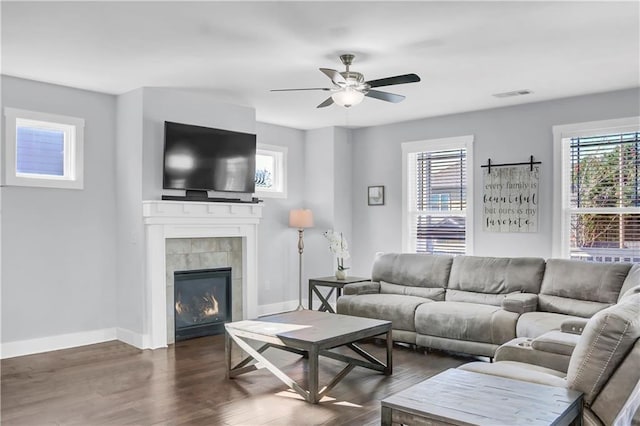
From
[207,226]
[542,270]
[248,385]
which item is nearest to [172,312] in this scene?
[207,226]

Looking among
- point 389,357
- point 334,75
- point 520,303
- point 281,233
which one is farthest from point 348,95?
point 281,233

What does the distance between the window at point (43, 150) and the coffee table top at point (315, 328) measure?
2.47 m

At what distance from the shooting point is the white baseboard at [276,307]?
7222 mm

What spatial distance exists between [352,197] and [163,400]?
4.57 metres

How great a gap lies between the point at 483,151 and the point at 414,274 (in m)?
1.73

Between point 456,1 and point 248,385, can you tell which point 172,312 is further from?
point 456,1

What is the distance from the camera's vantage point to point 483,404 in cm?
242

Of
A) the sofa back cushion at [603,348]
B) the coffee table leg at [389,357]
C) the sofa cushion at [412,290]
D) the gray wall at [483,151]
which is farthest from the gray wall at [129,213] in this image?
the sofa back cushion at [603,348]

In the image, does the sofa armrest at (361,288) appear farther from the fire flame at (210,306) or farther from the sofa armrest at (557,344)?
the sofa armrest at (557,344)

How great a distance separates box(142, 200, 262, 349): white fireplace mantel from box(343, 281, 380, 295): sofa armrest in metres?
1.15

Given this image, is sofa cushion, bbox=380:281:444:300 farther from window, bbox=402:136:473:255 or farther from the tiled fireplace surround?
the tiled fireplace surround

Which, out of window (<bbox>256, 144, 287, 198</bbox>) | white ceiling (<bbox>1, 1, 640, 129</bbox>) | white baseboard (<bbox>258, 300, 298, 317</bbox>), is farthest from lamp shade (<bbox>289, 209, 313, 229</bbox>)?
white ceiling (<bbox>1, 1, 640, 129</bbox>)

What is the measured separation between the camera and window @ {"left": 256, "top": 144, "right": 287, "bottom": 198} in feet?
23.9

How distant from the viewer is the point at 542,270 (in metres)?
5.29
